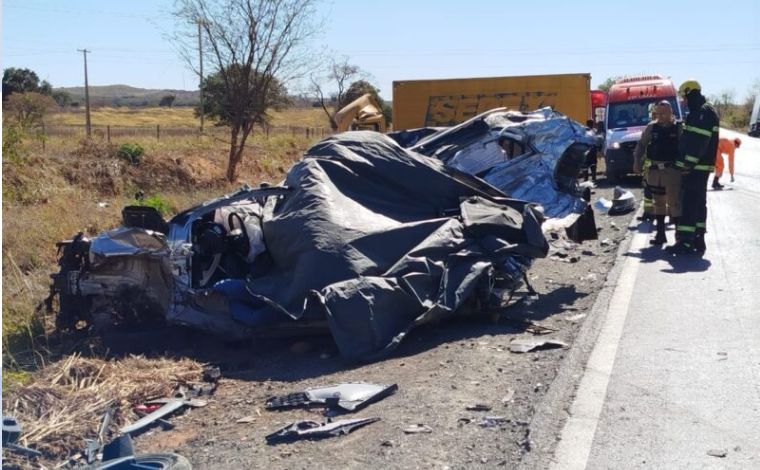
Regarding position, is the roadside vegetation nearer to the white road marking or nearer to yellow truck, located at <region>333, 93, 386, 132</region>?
yellow truck, located at <region>333, 93, 386, 132</region>

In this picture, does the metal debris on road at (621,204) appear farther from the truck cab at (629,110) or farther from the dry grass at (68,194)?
the dry grass at (68,194)

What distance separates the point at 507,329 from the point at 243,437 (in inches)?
119

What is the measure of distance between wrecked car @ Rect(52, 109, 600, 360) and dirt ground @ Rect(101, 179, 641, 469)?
24 centimetres

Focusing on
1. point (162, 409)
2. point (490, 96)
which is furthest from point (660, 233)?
point (490, 96)

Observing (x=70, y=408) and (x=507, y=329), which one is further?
(x=507, y=329)

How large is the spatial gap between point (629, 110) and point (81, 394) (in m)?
19.9

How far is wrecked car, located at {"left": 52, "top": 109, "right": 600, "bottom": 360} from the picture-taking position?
6730 mm

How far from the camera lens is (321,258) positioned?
22.6 feet

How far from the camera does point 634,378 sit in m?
5.87

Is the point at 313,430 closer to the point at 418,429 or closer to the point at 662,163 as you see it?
the point at 418,429

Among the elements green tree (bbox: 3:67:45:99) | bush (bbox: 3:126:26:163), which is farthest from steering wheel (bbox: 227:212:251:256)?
green tree (bbox: 3:67:45:99)

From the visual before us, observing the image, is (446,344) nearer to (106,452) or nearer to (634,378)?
(634,378)

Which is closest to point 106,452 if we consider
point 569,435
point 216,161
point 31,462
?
point 31,462

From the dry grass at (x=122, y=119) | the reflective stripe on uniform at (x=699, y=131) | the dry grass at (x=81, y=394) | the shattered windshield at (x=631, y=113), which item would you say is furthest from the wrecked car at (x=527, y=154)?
the dry grass at (x=122, y=119)
